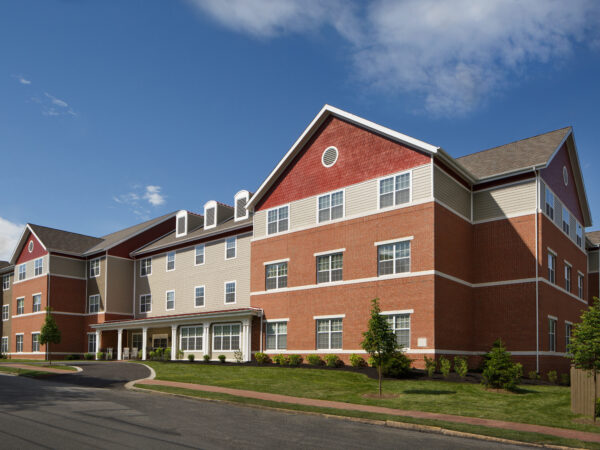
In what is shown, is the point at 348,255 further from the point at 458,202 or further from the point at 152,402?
the point at 152,402

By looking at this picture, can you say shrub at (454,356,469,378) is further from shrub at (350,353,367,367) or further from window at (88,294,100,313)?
window at (88,294,100,313)

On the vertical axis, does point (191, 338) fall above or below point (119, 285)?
below

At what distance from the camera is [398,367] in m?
25.2

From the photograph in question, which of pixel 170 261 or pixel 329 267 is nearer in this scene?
pixel 329 267

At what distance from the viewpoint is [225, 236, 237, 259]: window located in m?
41.9

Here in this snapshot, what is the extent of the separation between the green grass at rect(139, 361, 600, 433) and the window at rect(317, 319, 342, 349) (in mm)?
2933

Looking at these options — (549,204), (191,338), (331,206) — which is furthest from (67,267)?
(549,204)

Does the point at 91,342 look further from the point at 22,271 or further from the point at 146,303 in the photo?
the point at 22,271

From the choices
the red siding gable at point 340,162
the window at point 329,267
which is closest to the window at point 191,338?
the red siding gable at point 340,162

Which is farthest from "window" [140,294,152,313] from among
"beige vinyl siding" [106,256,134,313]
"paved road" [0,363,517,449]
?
"paved road" [0,363,517,449]

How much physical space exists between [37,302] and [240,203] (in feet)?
81.8

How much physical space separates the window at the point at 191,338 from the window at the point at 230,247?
5.73m

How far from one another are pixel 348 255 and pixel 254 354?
9.50 m

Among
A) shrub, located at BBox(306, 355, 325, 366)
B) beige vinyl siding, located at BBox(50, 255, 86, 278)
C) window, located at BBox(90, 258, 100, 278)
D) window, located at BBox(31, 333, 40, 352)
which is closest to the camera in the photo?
shrub, located at BBox(306, 355, 325, 366)
